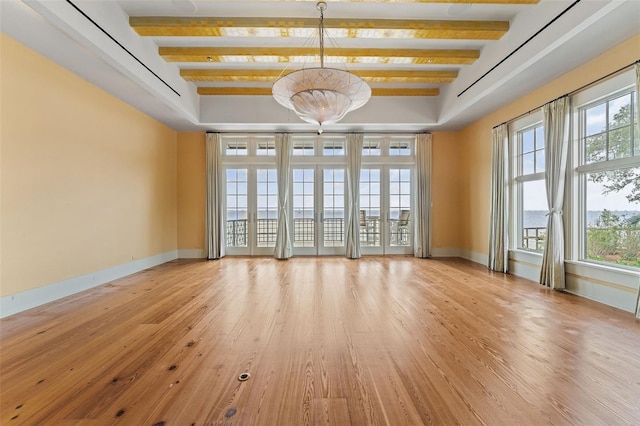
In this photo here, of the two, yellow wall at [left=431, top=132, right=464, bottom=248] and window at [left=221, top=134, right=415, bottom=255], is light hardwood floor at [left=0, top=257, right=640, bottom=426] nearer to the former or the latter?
yellow wall at [left=431, top=132, right=464, bottom=248]

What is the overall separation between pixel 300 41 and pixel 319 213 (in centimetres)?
394

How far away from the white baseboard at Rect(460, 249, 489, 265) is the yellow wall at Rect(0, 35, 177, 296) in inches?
287

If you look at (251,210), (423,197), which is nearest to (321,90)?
(251,210)

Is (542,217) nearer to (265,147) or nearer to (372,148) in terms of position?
(372,148)

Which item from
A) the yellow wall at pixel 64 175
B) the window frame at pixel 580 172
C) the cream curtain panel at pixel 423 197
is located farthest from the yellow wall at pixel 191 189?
the window frame at pixel 580 172

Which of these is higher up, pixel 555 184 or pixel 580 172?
pixel 580 172

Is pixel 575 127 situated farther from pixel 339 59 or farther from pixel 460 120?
pixel 339 59

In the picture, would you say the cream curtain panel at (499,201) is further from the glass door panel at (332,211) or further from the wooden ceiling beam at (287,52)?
the glass door panel at (332,211)

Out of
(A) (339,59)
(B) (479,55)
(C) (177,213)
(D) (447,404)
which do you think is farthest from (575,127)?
(C) (177,213)

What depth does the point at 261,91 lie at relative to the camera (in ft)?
19.8

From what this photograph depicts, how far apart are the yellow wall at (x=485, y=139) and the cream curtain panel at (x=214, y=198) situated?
612cm

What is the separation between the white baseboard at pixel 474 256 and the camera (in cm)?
603

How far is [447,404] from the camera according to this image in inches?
64.7

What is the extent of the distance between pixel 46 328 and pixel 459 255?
7694 mm
